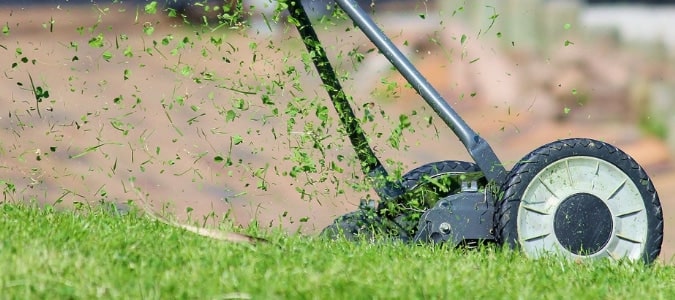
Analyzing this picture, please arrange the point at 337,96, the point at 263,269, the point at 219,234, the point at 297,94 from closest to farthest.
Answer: the point at 263,269 < the point at 219,234 < the point at 337,96 < the point at 297,94

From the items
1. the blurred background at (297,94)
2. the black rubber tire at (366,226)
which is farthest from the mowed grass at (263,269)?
the blurred background at (297,94)

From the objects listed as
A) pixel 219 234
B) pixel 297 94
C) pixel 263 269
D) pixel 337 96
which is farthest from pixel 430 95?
pixel 297 94

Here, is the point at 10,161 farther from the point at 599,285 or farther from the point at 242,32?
the point at 599,285

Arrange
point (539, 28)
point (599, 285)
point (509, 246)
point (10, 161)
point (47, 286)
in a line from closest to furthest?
point (47, 286) → point (599, 285) → point (509, 246) → point (10, 161) → point (539, 28)

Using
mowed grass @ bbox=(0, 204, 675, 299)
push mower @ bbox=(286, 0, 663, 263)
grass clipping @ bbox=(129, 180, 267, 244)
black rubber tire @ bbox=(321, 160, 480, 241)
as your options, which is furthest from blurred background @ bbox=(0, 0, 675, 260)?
mowed grass @ bbox=(0, 204, 675, 299)

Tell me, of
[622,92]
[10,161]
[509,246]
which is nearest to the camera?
[509,246]

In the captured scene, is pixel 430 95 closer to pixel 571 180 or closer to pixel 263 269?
pixel 571 180

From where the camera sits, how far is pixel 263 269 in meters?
3.41

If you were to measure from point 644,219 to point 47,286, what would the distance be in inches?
78.7

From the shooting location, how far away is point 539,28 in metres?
10.3

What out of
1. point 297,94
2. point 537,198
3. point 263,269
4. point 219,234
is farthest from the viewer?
point 297,94

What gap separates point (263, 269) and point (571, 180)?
4.03ft

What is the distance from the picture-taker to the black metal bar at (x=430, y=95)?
4.27 meters

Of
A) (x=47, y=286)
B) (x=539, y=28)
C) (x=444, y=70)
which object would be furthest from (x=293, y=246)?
(x=539, y=28)
